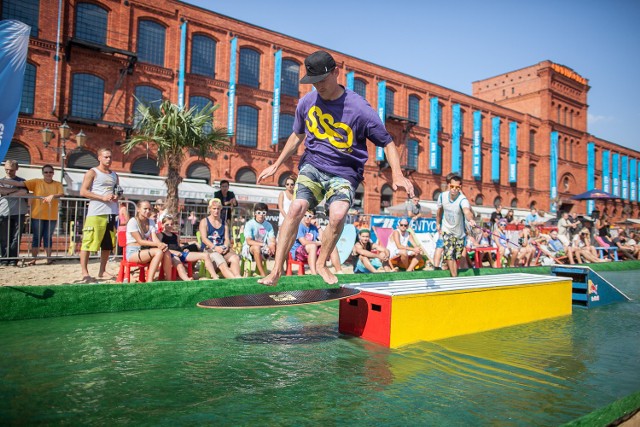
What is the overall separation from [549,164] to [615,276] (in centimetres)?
3733

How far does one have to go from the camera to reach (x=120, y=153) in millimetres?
21750

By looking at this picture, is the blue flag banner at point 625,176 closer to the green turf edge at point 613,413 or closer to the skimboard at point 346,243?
the skimboard at point 346,243

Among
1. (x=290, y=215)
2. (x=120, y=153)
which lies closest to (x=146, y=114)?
(x=120, y=153)

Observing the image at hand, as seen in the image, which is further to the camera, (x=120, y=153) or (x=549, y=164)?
(x=549, y=164)

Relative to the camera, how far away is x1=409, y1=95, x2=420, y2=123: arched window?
112 ft

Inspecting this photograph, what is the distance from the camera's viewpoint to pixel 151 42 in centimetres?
2338

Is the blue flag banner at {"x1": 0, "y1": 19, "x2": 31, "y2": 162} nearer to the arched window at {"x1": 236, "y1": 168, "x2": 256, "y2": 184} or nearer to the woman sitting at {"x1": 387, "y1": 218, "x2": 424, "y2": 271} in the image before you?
the woman sitting at {"x1": 387, "y1": 218, "x2": 424, "y2": 271}

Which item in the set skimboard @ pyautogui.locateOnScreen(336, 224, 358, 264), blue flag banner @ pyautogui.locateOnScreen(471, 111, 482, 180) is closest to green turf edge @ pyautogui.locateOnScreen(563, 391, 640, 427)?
skimboard @ pyautogui.locateOnScreen(336, 224, 358, 264)

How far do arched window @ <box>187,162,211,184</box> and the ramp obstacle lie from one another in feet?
70.3

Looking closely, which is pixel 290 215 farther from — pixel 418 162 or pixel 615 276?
pixel 418 162

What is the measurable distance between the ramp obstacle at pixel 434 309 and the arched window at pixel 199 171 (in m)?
21.4

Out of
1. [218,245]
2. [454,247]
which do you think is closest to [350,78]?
[454,247]

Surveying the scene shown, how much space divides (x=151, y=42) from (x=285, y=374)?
990 inches

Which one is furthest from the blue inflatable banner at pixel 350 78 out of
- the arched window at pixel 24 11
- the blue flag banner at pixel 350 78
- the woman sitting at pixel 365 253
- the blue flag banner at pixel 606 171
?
the blue flag banner at pixel 606 171
